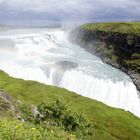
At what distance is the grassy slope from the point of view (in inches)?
3494

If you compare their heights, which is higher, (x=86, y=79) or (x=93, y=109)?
(x=93, y=109)

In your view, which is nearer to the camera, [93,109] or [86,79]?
[93,109]

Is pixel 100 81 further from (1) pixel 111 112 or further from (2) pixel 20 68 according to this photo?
(1) pixel 111 112

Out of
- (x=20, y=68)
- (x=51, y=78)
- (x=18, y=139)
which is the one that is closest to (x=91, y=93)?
(x=51, y=78)

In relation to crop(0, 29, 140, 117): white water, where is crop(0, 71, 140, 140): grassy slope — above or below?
above

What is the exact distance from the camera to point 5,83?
403 ft

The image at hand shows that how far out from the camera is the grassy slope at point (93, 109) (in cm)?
8875

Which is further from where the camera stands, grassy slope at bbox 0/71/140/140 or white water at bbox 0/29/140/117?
white water at bbox 0/29/140/117

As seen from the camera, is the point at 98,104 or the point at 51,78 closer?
the point at 98,104

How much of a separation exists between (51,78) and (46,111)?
115509 mm

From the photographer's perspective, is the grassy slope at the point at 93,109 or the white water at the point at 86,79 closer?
the grassy slope at the point at 93,109

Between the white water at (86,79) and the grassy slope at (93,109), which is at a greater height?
the grassy slope at (93,109)

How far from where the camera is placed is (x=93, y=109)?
105m

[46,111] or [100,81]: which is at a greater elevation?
[46,111]
